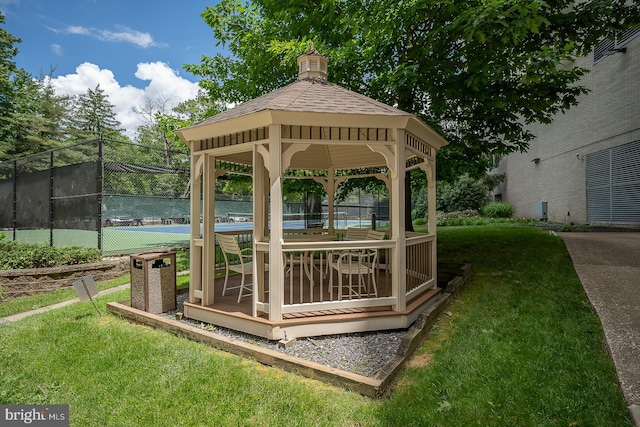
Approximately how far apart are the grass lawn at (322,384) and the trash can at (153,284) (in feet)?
1.48

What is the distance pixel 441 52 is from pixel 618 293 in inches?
214

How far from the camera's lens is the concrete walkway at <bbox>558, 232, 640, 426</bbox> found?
320cm

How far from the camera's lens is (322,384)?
3.26 metres

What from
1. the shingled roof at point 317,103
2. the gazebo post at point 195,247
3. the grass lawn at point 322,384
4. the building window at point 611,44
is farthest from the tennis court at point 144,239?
the building window at point 611,44

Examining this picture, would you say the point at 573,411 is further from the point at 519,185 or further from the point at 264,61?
the point at 519,185

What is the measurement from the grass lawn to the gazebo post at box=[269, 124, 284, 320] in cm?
86

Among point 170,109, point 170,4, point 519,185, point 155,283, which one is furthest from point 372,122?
point 170,109

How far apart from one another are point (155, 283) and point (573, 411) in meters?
5.49

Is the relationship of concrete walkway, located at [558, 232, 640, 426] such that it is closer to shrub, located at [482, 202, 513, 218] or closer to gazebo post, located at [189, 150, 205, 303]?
gazebo post, located at [189, 150, 205, 303]

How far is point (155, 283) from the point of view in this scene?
17.8 feet

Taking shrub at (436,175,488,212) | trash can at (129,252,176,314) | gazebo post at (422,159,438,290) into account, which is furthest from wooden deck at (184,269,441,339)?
shrub at (436,175,488,212)

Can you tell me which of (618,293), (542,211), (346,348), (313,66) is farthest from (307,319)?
(542,211)

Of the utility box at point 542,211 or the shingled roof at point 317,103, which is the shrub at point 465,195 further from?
the shingled roof at point 317,103

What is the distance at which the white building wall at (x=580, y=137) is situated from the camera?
12102 mm
